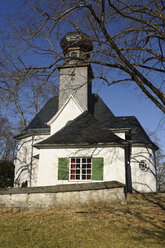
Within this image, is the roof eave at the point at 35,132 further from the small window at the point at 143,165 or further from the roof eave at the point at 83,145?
the small window at the point at 143,165

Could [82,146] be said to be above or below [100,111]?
below

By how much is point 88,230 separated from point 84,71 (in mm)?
16681

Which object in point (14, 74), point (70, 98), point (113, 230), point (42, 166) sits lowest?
point (113, 230)

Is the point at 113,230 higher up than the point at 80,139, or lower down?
lower down

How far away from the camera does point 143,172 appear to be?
1678 centimetres

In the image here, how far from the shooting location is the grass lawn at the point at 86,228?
4938 millimetres

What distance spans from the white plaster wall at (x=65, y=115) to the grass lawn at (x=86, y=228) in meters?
10.1

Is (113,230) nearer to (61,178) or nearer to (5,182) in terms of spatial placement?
(61,178)

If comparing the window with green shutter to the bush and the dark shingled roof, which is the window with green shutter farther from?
the bush

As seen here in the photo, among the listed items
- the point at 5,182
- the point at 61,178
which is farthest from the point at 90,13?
the point at 5,182

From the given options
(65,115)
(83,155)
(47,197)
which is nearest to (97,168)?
(83,155)

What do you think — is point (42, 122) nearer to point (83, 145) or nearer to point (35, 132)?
point (35, 132)

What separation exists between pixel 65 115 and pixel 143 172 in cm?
792

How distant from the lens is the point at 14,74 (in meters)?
6.54
